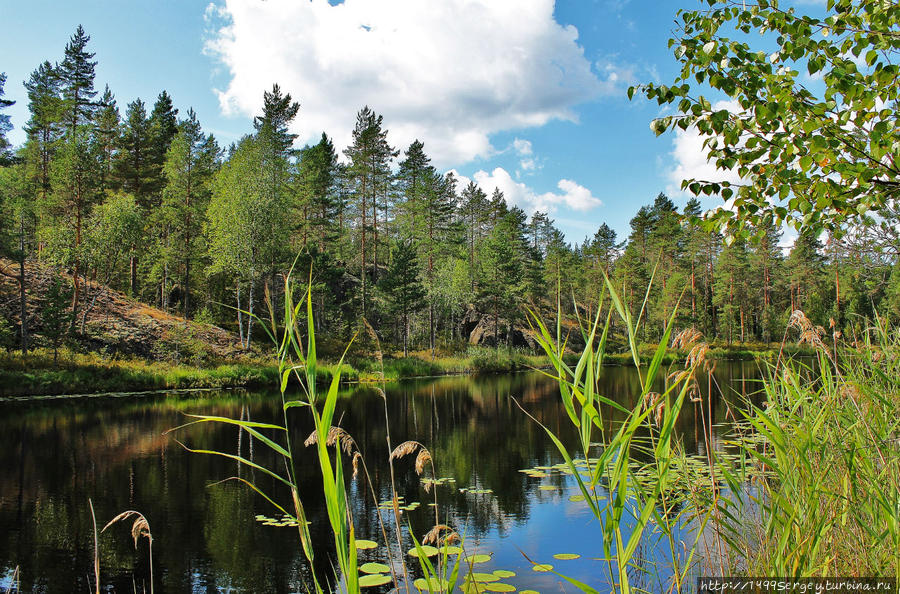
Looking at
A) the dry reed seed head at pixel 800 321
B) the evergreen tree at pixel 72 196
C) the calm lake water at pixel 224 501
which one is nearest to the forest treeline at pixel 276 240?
the evergreen tree at pixel 72 196

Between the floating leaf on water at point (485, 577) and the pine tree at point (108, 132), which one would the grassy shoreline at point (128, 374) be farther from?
the pine tree at point (108, 132)

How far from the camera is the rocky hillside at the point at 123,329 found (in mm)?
26234

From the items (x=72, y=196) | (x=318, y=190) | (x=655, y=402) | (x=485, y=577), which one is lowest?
(x=485, y=577)

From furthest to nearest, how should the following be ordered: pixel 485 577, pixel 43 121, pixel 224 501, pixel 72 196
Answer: pixel 43 121 → pixel 72 196 → pixel 224 501 → pixel 485 577

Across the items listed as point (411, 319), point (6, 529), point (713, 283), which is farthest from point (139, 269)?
point (713, 283)

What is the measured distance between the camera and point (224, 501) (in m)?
8.73

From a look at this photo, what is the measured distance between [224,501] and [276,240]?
24548 millimetres

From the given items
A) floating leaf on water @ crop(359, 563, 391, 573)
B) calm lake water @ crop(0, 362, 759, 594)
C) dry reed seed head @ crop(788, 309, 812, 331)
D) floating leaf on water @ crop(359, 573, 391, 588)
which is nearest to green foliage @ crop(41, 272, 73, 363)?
calm lake water @ crop(0, 362, 759, 594)

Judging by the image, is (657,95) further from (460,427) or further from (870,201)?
(460,427)

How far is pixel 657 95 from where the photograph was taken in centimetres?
363

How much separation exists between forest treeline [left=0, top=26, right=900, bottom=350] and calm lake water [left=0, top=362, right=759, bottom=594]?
39.7 feet

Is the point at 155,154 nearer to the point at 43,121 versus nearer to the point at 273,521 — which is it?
the point at 43,121

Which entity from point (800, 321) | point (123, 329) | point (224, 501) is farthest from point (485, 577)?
point (123, 329)

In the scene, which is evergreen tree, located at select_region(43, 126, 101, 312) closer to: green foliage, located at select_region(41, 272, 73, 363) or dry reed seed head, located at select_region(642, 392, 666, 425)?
green foliage, located at select_region(41, 272, 73, 363)
